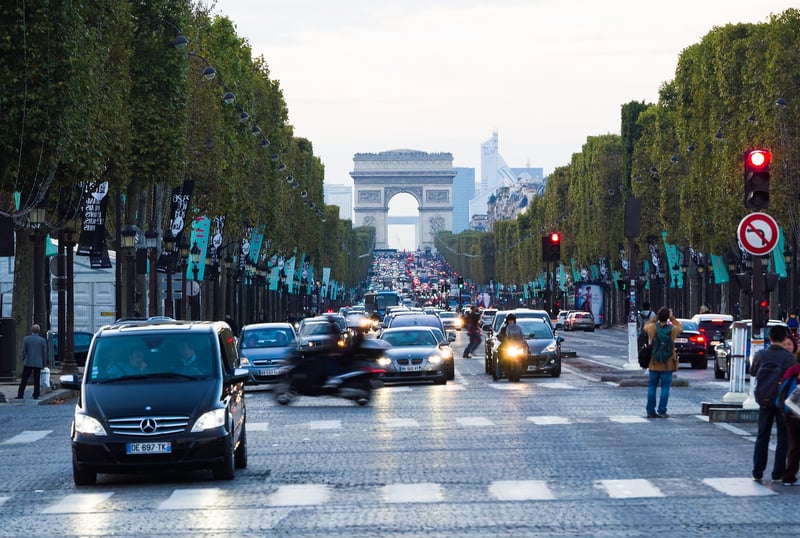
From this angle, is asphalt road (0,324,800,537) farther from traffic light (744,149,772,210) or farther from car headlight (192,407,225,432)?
traffic light (744,149,772,210)

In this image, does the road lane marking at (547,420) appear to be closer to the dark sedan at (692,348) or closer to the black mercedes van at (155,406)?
the black mercedes van at (155,406)

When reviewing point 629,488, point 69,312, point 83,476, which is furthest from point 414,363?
point 629,488

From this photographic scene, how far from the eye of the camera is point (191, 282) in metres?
62.4

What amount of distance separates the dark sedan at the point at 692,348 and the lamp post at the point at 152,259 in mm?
16450

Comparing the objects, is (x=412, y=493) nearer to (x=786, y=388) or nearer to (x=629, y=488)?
(x=629, y=488)

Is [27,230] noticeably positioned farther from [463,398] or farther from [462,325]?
[462,325]

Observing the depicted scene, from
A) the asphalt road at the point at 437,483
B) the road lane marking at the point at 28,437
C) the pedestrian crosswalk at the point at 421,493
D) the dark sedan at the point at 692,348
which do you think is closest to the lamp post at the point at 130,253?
the dark sedan at the point at 692,348

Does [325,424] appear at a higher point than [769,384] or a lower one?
lower

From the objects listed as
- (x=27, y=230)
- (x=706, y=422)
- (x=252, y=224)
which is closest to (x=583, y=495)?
(x=706, y=422)

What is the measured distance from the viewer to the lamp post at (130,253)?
155 feet

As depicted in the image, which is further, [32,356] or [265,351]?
[265,351]

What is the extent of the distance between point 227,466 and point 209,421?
1.91ft

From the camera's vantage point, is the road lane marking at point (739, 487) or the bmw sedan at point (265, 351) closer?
the road lane marking at point (739, 487)

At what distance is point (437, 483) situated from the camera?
672 inches
